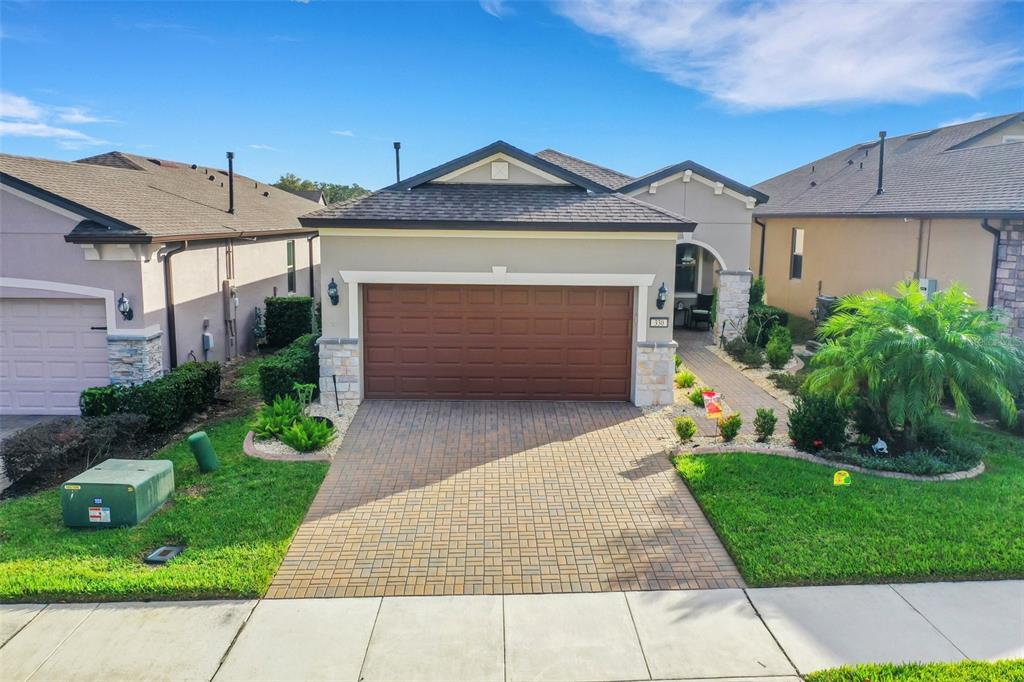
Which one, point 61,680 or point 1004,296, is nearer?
point 61,680

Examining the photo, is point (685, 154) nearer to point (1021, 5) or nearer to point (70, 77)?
point (1021, 5)

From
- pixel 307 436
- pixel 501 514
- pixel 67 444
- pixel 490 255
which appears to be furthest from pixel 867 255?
pixel 67 444

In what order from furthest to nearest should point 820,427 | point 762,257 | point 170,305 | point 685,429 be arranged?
point 762,257 → point 170,305 → point 685,429 → point 820,427

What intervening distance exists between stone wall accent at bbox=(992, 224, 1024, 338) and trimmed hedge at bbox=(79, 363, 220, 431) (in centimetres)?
1533

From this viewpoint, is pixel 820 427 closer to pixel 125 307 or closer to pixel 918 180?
pixel 918 180

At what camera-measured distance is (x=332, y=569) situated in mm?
7477

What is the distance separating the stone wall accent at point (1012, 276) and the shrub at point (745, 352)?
5.04 metres

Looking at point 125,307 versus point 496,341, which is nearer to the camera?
point 125,307

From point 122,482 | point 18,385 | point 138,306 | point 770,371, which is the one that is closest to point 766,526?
point 122,482

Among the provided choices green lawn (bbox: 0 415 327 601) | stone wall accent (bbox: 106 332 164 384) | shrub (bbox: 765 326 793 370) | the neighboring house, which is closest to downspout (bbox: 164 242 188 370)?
the neighboring house

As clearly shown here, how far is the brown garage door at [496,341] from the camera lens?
13820 millimetres

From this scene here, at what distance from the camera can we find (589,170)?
21.6m

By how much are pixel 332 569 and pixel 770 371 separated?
12.6 m

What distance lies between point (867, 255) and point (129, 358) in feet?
59.6
